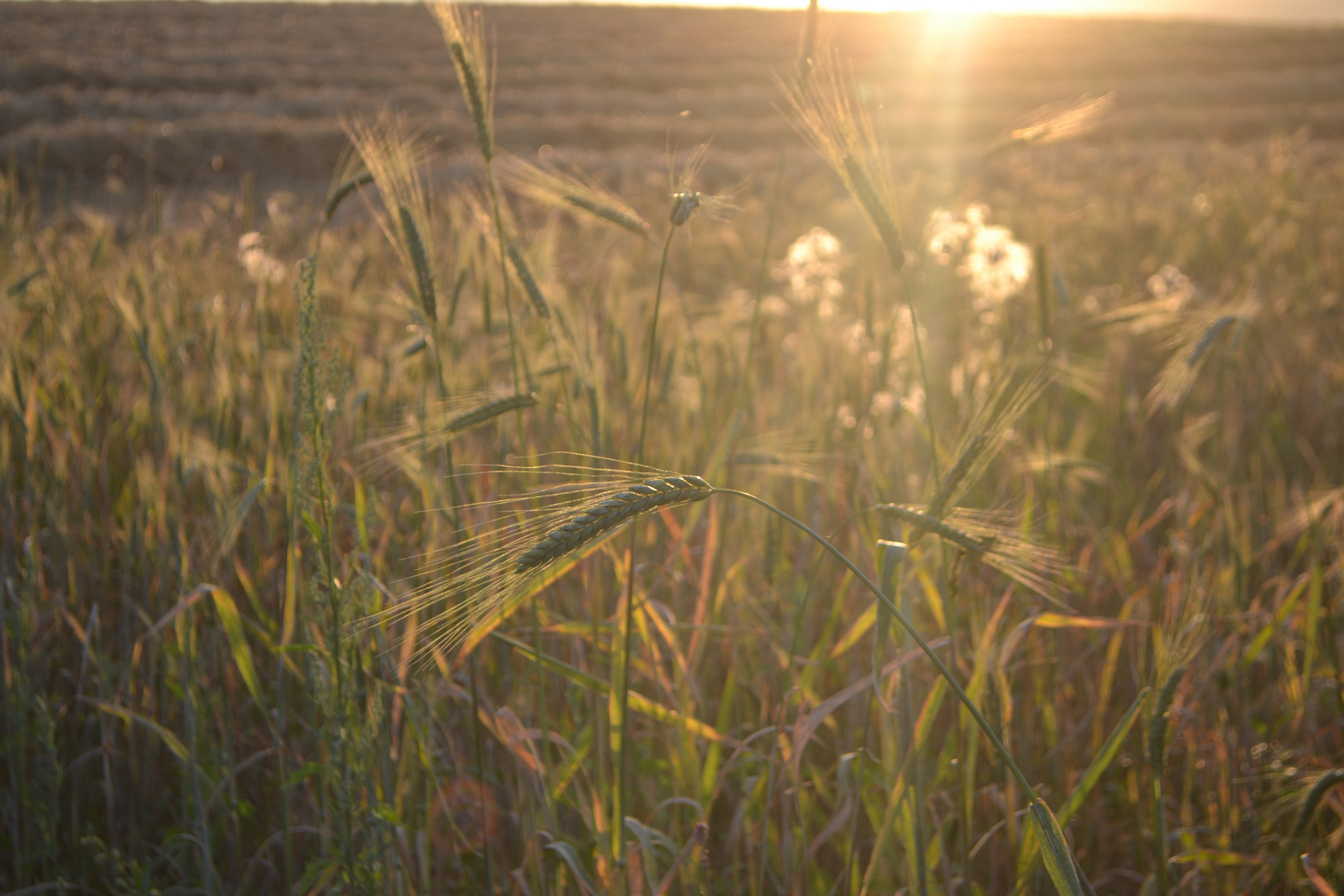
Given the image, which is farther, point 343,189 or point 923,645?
point 343,189

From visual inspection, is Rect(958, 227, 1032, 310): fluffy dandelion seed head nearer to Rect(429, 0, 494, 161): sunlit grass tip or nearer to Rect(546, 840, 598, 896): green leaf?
A: Rect(429, 0, 494, 161): sunlit grass tip

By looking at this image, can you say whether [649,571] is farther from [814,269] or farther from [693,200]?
[814,269]

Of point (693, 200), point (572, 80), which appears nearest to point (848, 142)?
point (693, 200)

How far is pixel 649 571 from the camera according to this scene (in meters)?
1.67

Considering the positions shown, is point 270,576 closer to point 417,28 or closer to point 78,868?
point 78,868

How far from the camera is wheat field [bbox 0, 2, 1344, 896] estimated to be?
0.96 meters

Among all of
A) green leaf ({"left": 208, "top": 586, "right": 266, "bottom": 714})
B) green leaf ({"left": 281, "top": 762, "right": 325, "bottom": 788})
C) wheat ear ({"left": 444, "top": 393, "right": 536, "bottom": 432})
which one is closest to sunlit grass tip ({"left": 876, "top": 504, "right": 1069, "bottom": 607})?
wheat ear ({"left": 444, "top": 393, "right": 536, "bottom": 432})

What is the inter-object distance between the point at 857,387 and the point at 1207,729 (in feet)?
3.81

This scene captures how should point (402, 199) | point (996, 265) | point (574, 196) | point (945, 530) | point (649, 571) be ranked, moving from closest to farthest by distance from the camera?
point (945, 530), point (402, 199), point (574, 196), point (649, 571), point (996, 265)

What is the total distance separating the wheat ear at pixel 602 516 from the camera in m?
0.61

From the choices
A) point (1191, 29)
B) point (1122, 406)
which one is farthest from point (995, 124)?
point (1191, 29)

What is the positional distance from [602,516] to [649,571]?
106 centimetres

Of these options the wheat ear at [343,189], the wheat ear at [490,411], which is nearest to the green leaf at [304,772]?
the wheat ear at [490,411]

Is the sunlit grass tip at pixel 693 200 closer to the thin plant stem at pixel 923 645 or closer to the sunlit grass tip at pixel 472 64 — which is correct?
the sunlit grass tip at pixel 472 64
